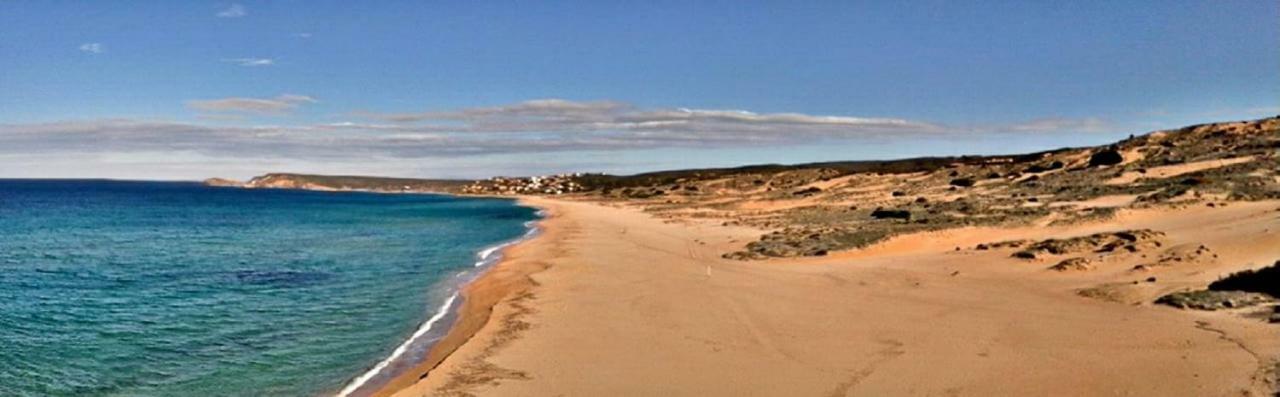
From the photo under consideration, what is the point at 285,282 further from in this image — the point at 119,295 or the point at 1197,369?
the point at 1197,369

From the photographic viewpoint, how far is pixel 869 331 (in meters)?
12.5

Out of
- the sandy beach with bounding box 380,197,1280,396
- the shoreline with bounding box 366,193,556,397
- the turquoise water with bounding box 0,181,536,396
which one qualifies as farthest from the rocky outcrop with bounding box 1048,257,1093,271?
the turquoise water with bounding box 0,181,536,396

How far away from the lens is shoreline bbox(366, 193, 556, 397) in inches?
452

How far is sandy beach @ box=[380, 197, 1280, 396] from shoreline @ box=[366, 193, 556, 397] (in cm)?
9

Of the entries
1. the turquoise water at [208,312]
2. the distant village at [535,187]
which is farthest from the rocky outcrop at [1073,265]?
the distant village at [535,187]

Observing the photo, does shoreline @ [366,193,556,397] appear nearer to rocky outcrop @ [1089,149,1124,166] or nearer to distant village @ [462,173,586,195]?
rocky outcrop @ [1089,149,1124,166]

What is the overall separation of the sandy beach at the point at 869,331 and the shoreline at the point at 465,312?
0.29 feet

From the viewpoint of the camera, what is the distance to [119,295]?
19656mm

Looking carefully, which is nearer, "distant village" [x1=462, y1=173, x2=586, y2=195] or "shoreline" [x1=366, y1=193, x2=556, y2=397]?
"shoreline" [x1=366, y1=193, x2=556, y2=397]

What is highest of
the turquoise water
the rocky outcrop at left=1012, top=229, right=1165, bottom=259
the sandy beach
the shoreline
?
the rocky outcrop at left=1012, top=229, right=1165, bottom=259

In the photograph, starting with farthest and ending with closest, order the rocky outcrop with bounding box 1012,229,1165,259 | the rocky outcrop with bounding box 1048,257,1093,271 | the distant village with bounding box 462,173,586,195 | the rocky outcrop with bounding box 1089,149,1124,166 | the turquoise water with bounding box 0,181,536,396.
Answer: the distant village with bounding box 462,173,586,195 → the rocky outcrop with bounding box 1089,149,1124,166 → the rocky outcrop with bounding box 1012,229,1165,259 → the rocky outcrop with bounding box 1048,257,1093,271 → the turquoise water with bounding box 0,181,536,396

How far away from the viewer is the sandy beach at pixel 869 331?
9.57m

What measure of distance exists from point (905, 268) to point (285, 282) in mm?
17149

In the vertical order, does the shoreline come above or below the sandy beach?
below
